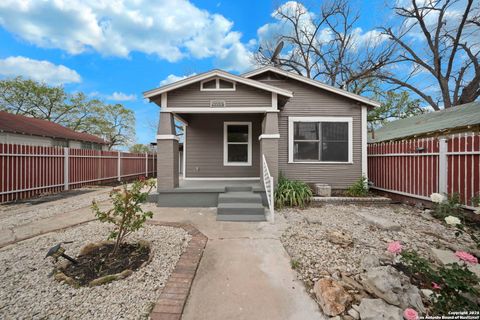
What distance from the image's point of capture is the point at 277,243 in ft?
11.1

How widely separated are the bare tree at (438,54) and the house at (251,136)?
1178 centimetres

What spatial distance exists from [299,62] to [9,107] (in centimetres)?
2776

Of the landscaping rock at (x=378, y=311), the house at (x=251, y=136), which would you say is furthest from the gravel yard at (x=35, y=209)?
the landscaping rock at (x=378, y=311)

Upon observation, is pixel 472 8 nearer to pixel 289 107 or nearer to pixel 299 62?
pixel 299 62

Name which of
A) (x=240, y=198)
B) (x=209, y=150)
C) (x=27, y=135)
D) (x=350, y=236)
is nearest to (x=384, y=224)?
(x=350, y=236)

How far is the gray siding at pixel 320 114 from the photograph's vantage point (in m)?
7.10

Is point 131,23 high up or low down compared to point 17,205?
up

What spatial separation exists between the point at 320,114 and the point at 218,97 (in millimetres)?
3748

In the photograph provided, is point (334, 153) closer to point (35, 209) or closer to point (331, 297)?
point (331, 297)

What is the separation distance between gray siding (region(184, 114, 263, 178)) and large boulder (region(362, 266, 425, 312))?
19.2 feet

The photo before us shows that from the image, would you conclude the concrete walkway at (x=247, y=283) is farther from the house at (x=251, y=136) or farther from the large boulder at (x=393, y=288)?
the house at (x=251, y=136)

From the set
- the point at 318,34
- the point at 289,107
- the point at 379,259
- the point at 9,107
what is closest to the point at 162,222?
the point at 379,259

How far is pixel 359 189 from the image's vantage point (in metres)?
6.73

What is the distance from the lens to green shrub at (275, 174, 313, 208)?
225 inches
